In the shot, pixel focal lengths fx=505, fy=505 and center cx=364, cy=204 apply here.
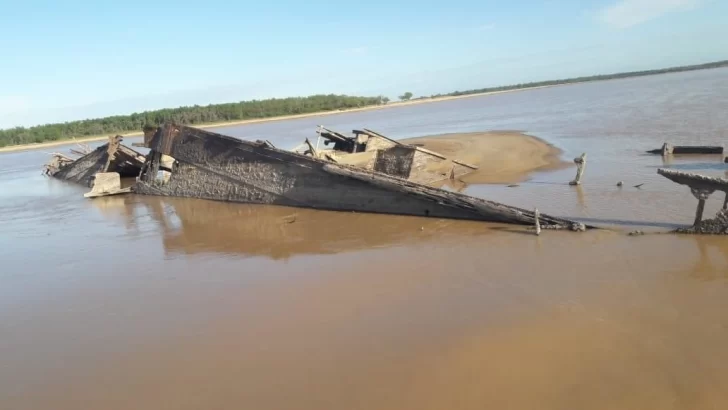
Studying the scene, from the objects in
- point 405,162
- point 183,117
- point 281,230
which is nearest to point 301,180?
point 281,230

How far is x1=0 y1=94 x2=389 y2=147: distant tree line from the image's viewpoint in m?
58.2

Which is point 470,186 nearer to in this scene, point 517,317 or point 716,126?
point 517,317

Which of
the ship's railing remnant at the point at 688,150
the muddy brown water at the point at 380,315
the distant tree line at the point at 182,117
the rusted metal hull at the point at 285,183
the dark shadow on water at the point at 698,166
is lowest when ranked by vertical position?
the muddy brown water at the point at 380,315

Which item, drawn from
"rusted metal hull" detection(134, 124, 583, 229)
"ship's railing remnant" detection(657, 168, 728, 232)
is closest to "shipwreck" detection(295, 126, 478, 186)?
"rusted metal hull" detection(134, 124, 583, 229)

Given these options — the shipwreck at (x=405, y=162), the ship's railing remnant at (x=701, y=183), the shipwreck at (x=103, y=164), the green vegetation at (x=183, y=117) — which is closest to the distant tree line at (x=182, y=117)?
the green vegetation at (x=183, y=117)

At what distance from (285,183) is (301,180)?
1.52 feet

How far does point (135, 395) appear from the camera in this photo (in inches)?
162

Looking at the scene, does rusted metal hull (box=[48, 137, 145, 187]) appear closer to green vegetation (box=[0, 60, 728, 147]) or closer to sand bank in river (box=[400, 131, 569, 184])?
sand bank in river (box=[400, 131, 569, 184])

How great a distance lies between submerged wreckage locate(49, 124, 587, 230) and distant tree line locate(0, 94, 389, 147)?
1666 inches

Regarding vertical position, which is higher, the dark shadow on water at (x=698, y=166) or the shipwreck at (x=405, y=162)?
the shipwreck at (x=405, y=162)

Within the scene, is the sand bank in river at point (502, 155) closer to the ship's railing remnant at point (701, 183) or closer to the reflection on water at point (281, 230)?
the reflection on water at point (281, 230)

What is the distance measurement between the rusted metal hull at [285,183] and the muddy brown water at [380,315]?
34 centimetres

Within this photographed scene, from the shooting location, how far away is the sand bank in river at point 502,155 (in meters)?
12.7

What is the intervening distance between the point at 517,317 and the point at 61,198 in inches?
596
